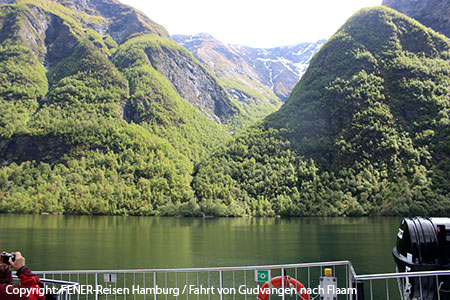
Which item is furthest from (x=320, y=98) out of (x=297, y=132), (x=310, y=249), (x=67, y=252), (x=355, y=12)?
(x=67, y=252)

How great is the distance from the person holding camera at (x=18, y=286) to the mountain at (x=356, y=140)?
388 ft

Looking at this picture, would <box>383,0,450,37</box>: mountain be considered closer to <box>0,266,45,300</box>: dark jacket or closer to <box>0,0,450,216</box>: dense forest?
<box>0,0,450,216</box>: dense forest

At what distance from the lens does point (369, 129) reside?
5689 inches

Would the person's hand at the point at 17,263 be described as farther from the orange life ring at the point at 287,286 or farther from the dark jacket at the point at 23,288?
the orange life ring at the point at 287,286

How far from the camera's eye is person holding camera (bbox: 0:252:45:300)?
7391mm

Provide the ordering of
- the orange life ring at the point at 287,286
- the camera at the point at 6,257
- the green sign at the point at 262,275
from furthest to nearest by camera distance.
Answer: the orange life ring at the point at 287,286
the green sign at the point at 262,275
the camera at the point at 6,257

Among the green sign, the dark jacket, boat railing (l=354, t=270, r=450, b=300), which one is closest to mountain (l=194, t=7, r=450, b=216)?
boat railing (l=354, t=270, r=450, b=300)

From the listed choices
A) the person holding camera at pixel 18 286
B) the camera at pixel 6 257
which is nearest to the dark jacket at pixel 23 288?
the person holding camera at pixel 18 286

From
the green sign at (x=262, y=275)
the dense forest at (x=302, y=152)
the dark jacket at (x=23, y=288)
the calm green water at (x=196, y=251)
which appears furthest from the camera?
the dense forest at (x=302, y=152)

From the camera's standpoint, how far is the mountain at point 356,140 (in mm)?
128375

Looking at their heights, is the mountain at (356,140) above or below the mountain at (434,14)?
below

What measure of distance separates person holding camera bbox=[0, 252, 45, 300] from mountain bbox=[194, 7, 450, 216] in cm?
11827

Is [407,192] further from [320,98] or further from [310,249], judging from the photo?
[310,249]

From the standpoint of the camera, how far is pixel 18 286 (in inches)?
290
